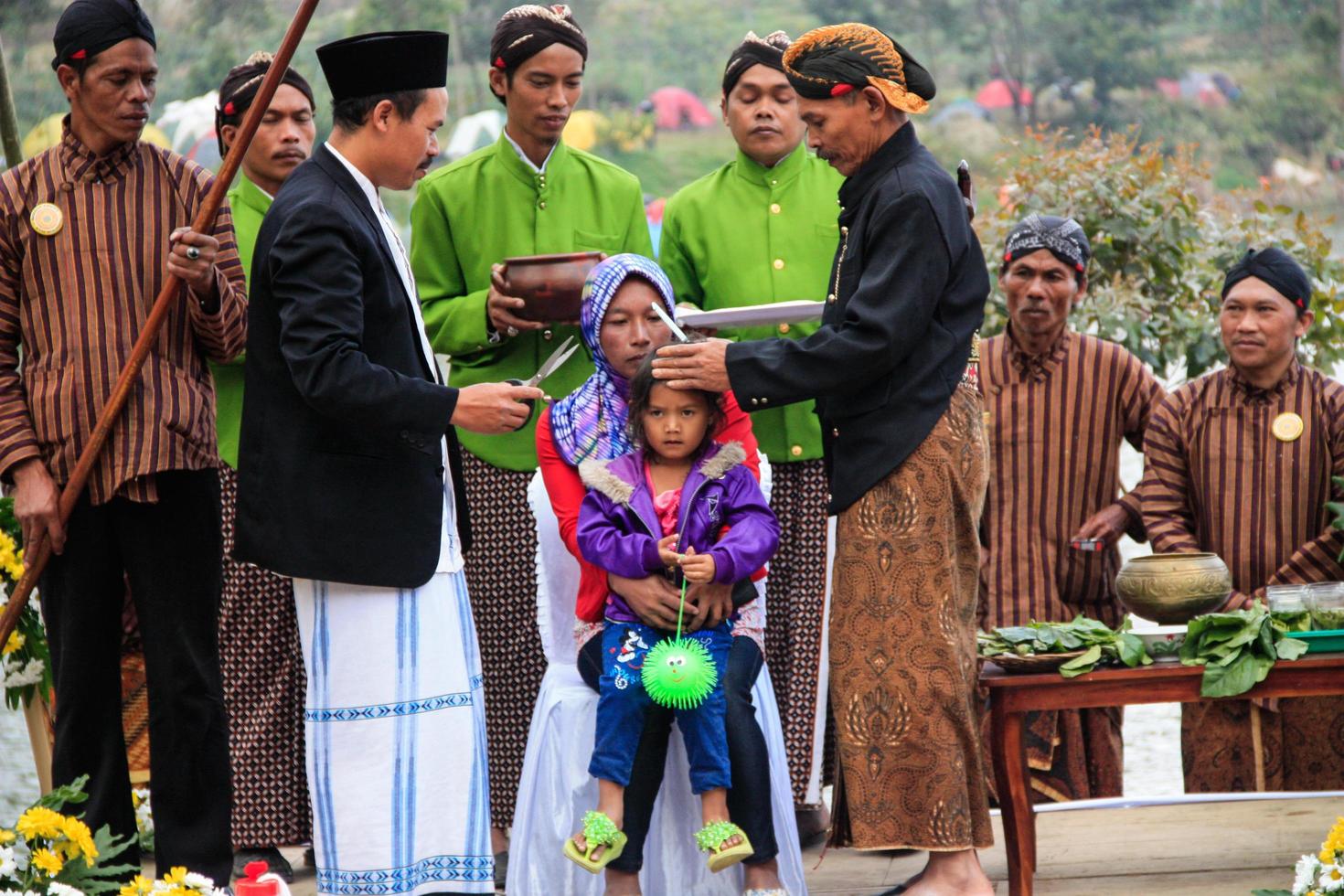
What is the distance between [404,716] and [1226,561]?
2.69m

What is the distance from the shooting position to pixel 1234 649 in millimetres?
4109

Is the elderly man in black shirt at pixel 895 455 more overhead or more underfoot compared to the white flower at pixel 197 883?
more overhead

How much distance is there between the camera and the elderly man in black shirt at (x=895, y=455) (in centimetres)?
388

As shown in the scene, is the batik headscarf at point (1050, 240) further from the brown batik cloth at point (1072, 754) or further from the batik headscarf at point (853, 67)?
the batik headscarf at point (853, 67)

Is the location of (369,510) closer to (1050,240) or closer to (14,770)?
(14,770)

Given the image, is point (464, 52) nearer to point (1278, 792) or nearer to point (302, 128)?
point (302, 128)

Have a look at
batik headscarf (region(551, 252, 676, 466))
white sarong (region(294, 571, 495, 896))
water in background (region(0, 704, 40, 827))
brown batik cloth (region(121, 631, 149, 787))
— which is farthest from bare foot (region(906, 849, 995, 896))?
water in background (region(0, 704, 40, 827))

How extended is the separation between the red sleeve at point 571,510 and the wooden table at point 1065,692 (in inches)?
37.1

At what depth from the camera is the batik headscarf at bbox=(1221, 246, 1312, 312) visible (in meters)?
5.18

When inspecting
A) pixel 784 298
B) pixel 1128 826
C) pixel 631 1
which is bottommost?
pixel 1128 826

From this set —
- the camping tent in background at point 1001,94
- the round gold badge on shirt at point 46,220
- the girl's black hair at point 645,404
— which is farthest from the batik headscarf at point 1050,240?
the camping tent in background at point 1001,94

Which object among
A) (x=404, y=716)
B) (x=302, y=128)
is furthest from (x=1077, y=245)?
(x=404, y=716)

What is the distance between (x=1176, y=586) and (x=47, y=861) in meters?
2.69

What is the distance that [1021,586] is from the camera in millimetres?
5520
